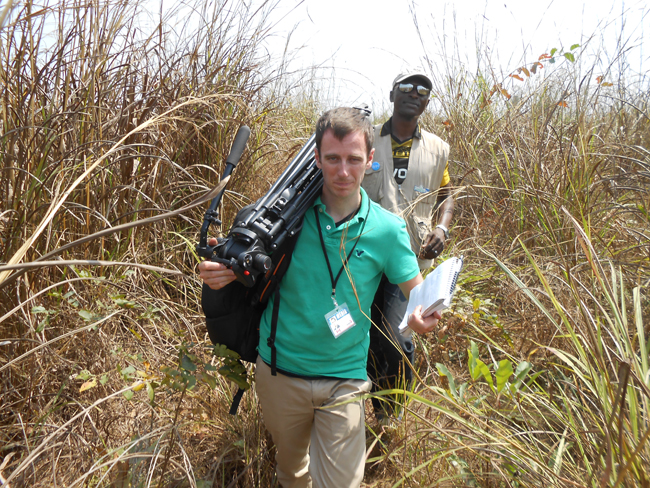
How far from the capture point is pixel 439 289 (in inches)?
56.8

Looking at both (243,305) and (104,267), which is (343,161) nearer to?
(243,305)

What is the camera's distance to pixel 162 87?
2.75m

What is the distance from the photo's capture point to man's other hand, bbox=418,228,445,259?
2738 mm

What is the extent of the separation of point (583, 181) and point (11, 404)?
343cm

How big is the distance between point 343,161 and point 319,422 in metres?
1.02

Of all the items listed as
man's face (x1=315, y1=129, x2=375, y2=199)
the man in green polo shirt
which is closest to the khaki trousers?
the man in green polo shirt

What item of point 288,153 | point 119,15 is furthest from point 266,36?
point 119,15

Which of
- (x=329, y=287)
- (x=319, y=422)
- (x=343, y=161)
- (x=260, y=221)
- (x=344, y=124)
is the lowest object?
(x=319, y=422)

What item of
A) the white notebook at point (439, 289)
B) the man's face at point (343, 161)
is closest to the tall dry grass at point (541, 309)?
the white notebook at point (439, 289)

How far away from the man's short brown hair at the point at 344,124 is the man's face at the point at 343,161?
16mm

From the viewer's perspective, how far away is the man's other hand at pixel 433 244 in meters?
2.74

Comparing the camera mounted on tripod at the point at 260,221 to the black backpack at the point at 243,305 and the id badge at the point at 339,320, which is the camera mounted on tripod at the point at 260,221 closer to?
the black backpack at the point at 243,305

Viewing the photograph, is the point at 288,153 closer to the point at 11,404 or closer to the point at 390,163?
the point at 390,163

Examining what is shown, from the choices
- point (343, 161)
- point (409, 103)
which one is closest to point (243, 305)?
point (343, 161)
